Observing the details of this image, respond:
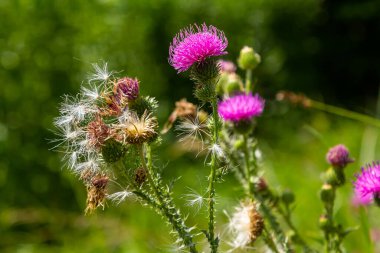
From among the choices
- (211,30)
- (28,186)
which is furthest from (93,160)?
(28,186)

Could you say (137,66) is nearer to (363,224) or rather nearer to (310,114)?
(310,114)

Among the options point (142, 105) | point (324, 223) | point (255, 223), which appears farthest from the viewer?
point (324, 223)

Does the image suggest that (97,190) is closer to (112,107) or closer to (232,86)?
(112,107)

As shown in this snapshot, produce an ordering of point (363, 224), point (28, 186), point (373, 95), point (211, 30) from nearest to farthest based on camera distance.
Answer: point (211, 30)
point (363, 224)
point (28, 186)
point (373, 95)

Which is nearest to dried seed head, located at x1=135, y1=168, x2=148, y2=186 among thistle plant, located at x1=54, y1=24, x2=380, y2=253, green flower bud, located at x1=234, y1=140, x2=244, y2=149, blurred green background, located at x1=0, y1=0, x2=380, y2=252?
thistle plant, located at x1=54, y1=24, x2=380, y2=253

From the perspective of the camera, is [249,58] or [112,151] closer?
[112,151]

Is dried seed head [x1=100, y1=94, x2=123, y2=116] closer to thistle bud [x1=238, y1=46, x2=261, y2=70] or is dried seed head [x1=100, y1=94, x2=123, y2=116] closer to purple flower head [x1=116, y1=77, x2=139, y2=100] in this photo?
purple flower head [x1=116, y1=77, x2=139, y2=100]

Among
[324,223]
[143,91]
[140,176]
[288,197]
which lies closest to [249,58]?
[288,197]
